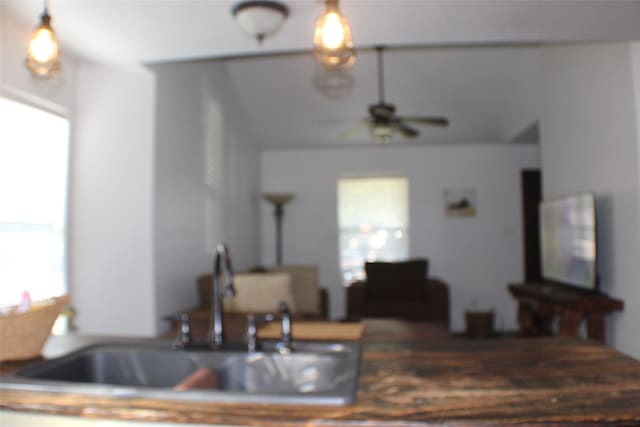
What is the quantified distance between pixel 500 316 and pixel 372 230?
1.88 meters

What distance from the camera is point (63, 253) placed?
9.82 ft

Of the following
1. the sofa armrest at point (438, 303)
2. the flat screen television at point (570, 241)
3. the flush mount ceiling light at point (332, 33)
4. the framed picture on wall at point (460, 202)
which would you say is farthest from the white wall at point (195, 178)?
the flat screen television at point (570, 241)

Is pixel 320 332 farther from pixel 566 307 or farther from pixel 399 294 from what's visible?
A: pixel 399 294

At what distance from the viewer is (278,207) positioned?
22.0ft

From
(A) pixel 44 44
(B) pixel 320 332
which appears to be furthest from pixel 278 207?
(A) pixel 44 44

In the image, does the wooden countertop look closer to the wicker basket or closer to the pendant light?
the wicker basket

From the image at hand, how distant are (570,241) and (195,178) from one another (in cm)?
282

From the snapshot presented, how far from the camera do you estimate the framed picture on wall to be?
21.7 feet

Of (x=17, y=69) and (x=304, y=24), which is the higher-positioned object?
(x=304, y=24)

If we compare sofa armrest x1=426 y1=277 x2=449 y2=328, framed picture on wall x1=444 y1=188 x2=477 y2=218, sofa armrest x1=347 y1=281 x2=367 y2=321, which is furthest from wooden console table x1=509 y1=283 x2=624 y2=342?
framed picture on wall x1=444 y1=188 x2=477 y2=218

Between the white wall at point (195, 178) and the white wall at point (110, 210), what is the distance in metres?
0.10

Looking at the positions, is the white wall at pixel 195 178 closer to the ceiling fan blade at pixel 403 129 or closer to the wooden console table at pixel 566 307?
the ceiling fan blade at pixel 403 129

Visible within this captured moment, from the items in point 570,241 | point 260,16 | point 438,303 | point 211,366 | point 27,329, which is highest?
point 260,16

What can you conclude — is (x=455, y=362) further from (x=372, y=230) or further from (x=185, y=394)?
(x=372, y=230)
